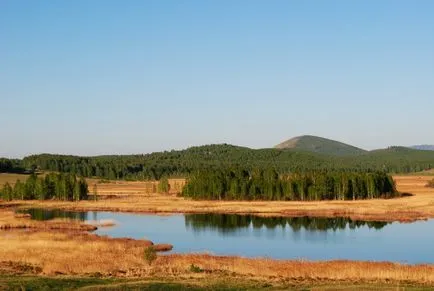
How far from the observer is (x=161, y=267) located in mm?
40625

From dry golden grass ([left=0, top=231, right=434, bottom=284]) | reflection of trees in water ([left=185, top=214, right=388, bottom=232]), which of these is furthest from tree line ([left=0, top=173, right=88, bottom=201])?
dry golden grass ([left=0, top=231, right=434, bottom=284])

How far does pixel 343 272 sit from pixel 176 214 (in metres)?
66.6

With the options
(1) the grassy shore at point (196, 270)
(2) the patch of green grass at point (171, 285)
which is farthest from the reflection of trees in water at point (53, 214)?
(2) the patch of green grass at point (171, 285)

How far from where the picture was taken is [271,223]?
8800 cm

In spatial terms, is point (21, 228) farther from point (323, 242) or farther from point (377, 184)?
point (377, 184)

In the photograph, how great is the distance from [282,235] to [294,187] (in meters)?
63.7

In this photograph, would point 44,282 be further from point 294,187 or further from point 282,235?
point 294,187

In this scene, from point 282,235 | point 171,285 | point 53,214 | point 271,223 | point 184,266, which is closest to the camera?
point 171,285

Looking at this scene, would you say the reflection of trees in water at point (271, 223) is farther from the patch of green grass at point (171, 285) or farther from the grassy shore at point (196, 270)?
the patch of green grass at point (171, 285)

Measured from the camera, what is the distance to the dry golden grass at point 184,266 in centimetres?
3762

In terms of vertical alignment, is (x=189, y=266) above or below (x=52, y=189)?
below

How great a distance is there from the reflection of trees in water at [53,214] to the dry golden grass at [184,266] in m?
43.2

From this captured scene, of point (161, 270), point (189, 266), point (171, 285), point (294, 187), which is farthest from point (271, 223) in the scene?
point (171, 285)

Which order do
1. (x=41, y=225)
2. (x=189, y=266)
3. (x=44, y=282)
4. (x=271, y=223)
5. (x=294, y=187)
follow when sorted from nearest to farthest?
1. (x=44, y=282)
2. (x=189, y=266)
3. (x=41, y=225)
4. (x=271, y=223)
5. (x=294, y=187)
